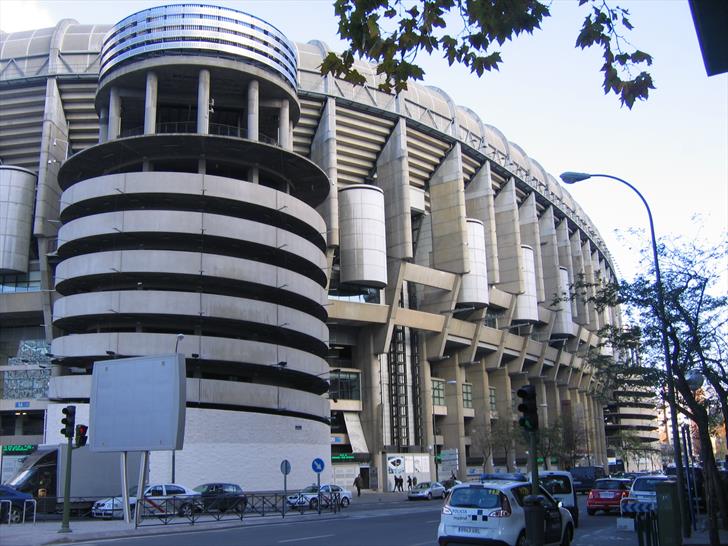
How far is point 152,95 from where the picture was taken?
5481 centimetres

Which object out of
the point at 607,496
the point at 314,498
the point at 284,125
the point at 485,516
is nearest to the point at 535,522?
the point at 485,516

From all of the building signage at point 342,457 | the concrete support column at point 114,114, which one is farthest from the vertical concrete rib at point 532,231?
the concrete support column at point 114,114

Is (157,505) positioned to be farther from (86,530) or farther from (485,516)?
(485,516)

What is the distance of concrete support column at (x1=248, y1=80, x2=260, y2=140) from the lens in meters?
55.0

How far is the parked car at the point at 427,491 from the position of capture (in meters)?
51.3

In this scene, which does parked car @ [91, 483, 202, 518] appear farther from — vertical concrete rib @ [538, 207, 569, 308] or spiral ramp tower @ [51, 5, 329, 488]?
vertical concrete rib @ [538, 207, 569, 308]

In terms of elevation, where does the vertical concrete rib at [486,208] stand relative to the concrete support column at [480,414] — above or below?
above

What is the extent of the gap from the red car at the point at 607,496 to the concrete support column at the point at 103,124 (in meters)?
44.5

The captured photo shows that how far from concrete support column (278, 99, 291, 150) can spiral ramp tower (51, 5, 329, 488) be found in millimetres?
221

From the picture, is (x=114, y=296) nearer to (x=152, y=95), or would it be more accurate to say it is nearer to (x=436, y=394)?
(x=152, y=95)

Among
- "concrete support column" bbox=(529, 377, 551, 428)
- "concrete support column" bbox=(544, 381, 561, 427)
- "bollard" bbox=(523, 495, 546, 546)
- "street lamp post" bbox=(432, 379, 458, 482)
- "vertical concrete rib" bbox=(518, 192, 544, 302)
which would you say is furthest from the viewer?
"concrete support column" bbox=(544, 381, 561, 427)

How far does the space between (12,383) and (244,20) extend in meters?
35.0

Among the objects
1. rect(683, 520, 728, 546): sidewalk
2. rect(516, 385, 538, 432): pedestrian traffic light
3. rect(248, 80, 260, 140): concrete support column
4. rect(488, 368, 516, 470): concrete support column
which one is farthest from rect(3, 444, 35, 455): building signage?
rect(516, 385, 538, 432): pedestrian traffic light

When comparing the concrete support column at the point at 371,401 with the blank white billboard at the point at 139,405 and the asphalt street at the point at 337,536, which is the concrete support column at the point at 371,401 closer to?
the asphalt street at the point at 337,536
